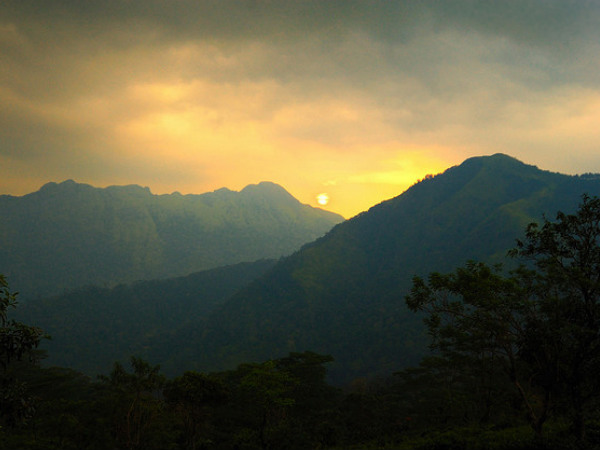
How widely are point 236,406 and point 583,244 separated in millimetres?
48372

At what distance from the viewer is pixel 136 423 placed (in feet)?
105

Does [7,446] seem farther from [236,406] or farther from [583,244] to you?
[583,244]

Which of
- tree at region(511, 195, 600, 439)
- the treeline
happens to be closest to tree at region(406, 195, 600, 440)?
tree at region(511, 195, 600, 439)

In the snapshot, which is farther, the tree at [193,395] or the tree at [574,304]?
the tree at [193,395]

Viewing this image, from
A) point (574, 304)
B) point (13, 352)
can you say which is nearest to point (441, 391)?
point (574, 304)

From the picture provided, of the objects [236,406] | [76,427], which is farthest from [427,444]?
[236,406]

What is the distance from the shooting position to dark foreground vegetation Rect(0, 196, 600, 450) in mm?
15688

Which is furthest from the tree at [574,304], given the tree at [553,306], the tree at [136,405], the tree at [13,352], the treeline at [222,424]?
the tree at [136,405]

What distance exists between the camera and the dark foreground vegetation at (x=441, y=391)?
51.5 ft

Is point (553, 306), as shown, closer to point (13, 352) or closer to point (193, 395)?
point (13, 352)

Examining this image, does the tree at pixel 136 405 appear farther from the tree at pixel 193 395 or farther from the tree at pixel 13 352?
the tree at pixel 13 352

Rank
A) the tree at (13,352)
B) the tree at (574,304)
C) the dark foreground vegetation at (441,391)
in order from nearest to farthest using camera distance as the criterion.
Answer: the tree at (13,352) < the tree at (574,304) < the dark foreground vegetation at (441,391)

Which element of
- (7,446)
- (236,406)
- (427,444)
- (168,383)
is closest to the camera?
(427,444)

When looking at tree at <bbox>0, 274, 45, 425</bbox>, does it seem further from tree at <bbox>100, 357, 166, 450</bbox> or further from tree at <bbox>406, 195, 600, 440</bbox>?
tree at <bbox>100, 357, 166, 450</bbox>
